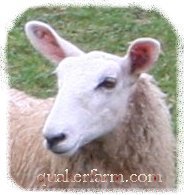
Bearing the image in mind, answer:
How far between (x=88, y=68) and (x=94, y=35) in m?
0.16

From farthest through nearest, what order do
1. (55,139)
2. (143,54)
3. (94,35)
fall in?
(94,35), (143,54), (55,139)

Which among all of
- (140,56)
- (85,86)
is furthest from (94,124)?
(140,56)

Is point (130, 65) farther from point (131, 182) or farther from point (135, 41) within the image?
point (131, 182)

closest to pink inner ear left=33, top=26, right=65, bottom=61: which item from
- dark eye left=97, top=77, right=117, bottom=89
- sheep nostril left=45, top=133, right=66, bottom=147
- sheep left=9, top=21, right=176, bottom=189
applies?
sheep left=9, top=21, right=176, bottom=189

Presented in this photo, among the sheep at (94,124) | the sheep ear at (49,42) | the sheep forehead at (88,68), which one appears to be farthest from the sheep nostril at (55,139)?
the sheep ear at (49,42)

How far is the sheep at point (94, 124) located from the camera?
5.80ft

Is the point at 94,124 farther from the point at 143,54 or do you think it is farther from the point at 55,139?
the point at 143,54

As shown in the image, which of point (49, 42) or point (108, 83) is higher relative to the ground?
point (49, 42)

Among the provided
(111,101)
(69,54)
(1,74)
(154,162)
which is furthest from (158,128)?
(1,74)

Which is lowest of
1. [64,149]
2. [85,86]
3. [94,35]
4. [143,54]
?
[64,149]

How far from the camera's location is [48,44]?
6.27 feet

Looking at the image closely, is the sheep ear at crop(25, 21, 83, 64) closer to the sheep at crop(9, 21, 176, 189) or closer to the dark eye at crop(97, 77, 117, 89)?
the sheep at crop(9, 21, 176, 189)

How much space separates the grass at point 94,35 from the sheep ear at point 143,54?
62mm

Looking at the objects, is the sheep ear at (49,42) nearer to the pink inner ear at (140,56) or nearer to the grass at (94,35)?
the grass at (94,35)
